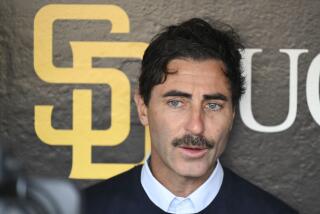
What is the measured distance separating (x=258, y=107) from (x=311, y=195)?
1.04 feet

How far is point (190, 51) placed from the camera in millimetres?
1420

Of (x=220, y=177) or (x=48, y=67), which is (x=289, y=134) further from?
(x=48, y=67)

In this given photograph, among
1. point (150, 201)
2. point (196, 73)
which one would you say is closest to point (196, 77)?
point (196, 73)

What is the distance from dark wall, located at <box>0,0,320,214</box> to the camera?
1.68 metres

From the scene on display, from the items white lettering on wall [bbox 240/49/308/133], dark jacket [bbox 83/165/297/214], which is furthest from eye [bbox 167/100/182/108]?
white lettering on wall [bbox 240/49/308/133]

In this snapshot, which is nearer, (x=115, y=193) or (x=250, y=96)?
(x=115, y=193)

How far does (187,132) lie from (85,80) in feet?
1.59

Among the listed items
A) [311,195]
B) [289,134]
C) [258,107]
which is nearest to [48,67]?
[258,107]

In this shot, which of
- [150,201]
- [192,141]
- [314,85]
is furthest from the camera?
[314,85]

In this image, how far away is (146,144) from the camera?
1714 mm

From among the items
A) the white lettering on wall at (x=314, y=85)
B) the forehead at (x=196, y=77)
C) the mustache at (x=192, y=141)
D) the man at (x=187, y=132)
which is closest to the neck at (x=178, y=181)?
the man at (x=187, y=132)

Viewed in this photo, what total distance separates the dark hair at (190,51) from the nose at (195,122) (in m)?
0.12

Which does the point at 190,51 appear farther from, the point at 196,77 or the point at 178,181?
the point at 178,181

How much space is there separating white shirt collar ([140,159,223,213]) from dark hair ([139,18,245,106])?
210 millimetres
